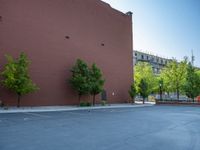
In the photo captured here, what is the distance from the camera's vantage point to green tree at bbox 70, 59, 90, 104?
80.7 feet

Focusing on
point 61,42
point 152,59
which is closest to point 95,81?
point 61,42

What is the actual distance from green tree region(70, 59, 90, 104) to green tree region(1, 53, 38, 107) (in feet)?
20.0

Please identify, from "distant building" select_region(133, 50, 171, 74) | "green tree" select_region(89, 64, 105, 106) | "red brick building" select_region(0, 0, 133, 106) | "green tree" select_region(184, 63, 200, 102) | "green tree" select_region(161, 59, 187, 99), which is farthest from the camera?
"distant building" select_region(133, 50, 171, 74)

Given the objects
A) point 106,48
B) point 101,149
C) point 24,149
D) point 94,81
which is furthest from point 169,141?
point 106,48

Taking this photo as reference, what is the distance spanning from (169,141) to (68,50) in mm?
21429

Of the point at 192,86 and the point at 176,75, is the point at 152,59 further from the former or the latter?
the point at 192,86

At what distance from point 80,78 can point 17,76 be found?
758cm

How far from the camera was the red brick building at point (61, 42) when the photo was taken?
851 inches

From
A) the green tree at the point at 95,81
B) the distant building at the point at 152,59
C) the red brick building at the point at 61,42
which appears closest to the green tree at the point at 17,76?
the red brick building at the point at 61,42

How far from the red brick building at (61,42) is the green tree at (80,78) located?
1243mm

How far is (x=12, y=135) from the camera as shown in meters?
7.34

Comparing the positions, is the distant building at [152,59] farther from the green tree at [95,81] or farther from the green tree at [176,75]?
the green tree at [95,81]

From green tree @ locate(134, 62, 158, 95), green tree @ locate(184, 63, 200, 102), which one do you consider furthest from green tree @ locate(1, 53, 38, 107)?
green tree @ locate(134, 62, 158, 95)

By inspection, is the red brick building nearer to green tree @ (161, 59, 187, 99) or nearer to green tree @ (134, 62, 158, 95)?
green tree @ (134, 62, 158, 95)
